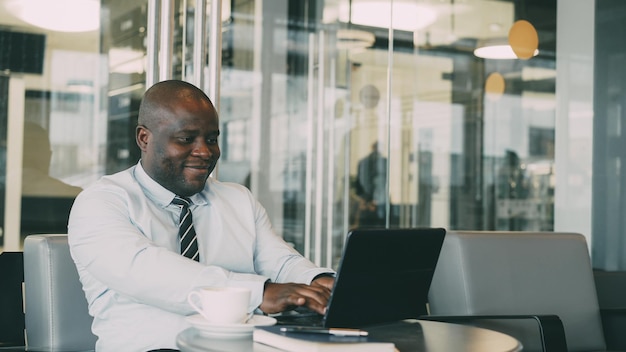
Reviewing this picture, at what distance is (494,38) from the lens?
603cm

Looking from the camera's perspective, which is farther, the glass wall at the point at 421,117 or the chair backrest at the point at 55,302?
the glass wall at the point at 421,117

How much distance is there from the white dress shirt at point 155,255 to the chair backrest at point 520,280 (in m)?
0.89

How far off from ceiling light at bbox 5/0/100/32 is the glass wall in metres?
1.01

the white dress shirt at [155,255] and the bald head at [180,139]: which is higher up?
the bald head at [180,139]

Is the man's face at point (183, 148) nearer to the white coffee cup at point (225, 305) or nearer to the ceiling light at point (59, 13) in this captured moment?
the white coffee cup at point (225, 305)

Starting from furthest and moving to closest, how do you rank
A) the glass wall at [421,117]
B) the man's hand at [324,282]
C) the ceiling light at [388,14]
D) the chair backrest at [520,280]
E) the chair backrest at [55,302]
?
the ceiling light at [388,14] < the glass wall at [421,117] < the chair backrest at [520,280] < the chair backrest at [55,302] < the man's hand at [324,282]

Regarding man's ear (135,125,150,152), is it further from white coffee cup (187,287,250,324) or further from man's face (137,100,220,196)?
white coffee cup (187,287,250,324)

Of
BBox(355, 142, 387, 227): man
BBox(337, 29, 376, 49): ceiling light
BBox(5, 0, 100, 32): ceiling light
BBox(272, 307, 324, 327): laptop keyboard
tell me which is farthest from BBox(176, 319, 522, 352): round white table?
BBox(337, 29, 376, 49): ceiling light

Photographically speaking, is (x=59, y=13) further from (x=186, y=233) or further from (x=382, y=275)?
(x=382, y=275)

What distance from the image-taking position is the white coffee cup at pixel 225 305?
5.85 feet

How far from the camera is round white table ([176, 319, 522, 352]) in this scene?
5.58ft

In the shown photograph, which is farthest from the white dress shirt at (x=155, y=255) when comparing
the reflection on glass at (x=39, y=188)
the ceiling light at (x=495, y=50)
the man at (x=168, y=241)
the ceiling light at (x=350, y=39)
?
the ceiling light at (x=495, y=50)

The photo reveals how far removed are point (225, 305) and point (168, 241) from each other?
62 centimetres

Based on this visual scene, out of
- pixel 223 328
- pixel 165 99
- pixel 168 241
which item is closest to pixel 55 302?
pixel 168 241
